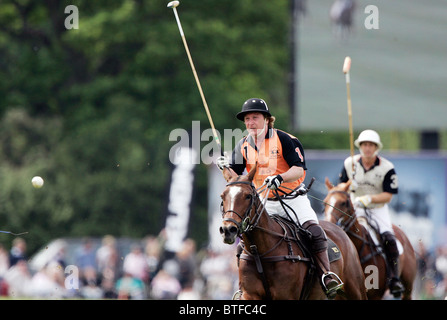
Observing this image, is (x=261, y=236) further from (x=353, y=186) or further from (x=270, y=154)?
(x=353, y=186)

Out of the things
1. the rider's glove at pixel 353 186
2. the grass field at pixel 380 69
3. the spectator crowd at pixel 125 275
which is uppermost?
the grass field at pixel 380 69

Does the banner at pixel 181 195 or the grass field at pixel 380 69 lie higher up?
the grass field at pixel 380 69

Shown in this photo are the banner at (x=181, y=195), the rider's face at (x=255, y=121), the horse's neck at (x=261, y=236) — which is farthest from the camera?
the banner at (x=181, y=195)

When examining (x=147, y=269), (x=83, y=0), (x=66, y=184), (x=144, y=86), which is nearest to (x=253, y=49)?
(x=144, y=86)

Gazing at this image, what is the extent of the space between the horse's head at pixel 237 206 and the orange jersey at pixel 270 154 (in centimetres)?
63

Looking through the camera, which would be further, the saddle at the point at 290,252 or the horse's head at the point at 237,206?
the saddle at the point at 290,252

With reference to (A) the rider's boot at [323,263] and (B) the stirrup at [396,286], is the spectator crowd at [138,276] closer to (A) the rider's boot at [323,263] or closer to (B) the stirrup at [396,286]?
(B) the stirrup at [396,286]

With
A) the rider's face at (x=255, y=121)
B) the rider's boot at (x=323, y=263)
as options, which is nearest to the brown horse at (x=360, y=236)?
the rider's boot at (x=323, y=263)

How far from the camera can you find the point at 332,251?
971cm

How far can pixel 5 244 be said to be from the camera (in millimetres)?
28609

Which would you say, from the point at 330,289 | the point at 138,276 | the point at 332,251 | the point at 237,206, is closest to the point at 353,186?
the point at 332,251

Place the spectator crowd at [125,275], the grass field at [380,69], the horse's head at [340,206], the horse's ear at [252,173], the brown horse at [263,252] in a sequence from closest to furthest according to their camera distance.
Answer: the brown horse at [263,252], the horse's ear at [252,173], the horse's head at [340,206], the spectator crowd at [125,275], the grass field at [380,69]

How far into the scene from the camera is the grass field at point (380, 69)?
20.5m

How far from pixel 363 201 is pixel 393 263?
2.99ft
